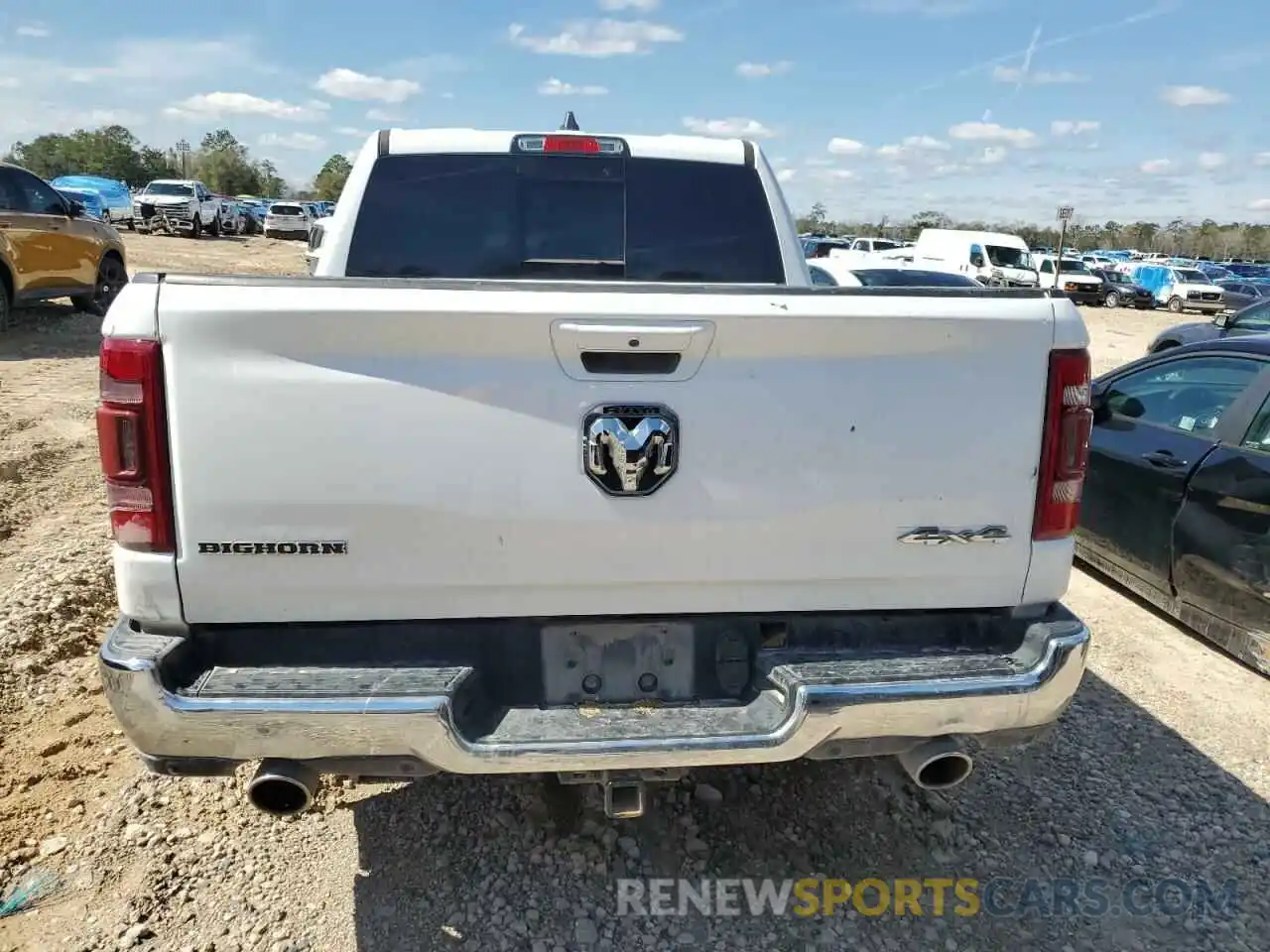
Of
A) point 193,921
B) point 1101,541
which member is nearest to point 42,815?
point 193,921

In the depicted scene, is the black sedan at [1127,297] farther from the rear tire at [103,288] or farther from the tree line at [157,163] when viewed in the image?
the tree line at [157,163]

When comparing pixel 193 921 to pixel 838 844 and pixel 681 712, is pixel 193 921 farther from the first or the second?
pixel 838 844

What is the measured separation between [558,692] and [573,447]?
2.24ft

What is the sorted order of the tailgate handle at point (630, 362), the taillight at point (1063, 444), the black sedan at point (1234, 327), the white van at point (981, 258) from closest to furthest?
the tailgate handle at point (630, 362) < the taillight at point (1063, 444) < the black sedan at point (1234, 327) < the white van at point (981, 258)

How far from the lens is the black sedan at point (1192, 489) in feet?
14.3

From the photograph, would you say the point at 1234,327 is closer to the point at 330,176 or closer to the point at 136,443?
the point at 136,443

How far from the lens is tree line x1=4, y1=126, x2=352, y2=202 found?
252ft

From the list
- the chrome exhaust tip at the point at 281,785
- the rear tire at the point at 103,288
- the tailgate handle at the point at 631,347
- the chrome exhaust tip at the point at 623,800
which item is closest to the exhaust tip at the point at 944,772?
the chrome exhaust tip at the point at 623,800

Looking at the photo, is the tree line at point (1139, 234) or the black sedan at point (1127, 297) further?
the tree line at point (1139, 234)

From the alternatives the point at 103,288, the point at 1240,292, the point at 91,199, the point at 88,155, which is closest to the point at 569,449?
the point at 103,288

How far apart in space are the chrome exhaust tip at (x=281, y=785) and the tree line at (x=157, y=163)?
76582 mm

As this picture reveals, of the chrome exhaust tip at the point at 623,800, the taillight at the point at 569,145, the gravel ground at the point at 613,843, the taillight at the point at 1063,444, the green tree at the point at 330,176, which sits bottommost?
the gravel ground at the point at 613,843

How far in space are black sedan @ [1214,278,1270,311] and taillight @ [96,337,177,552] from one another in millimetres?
35460

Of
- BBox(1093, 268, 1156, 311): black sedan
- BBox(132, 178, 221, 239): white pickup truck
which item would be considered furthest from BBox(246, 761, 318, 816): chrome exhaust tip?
BBox(1093, 268, 1156, 311): black sedan
